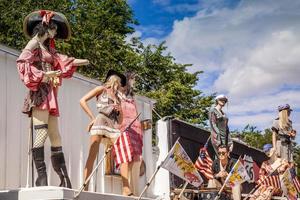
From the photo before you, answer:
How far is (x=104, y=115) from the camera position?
704cm

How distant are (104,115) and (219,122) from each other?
313cm

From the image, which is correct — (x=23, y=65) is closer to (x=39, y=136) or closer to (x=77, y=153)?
(x=39, y=136)

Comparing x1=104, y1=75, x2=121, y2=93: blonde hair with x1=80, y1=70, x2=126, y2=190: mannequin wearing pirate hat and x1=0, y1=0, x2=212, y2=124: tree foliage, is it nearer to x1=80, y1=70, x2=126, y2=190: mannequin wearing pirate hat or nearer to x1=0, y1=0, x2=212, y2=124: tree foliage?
x1=80, y1=70, x2=126, y2=190: mannequin wearing pirate hat

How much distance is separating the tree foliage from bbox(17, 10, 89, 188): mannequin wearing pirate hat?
1540 cm

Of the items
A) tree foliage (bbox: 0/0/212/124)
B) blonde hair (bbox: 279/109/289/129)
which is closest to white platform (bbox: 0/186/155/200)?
blonde hair (bbox: 279/109/289/129)

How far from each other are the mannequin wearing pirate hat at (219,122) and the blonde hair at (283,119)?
1643mm

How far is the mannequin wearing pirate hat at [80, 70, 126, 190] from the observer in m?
6.94

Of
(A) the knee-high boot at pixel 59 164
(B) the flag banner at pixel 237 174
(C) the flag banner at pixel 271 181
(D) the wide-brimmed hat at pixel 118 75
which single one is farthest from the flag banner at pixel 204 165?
(A) the knee-high boot at pixel 59 164

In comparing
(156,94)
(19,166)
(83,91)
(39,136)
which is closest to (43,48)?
(39,136)

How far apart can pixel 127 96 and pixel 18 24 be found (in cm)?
1511

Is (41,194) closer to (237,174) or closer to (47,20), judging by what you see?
(47,20)

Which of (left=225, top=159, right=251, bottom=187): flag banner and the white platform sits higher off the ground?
(left=225, top=159, right=251, bottom=187): flag banner

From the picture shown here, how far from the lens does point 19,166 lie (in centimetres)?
683

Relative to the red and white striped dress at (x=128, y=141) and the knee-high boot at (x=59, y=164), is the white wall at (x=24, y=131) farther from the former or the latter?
the knee-high boot at (x=59, y=164)
